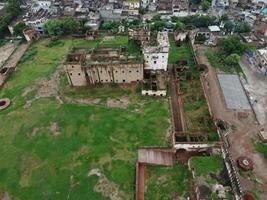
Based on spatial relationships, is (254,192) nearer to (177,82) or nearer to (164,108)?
(164,108)

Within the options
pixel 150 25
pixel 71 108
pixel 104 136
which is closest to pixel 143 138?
pixel 104 136

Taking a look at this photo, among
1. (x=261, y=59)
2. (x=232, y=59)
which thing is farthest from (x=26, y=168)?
(x=261, y=59)

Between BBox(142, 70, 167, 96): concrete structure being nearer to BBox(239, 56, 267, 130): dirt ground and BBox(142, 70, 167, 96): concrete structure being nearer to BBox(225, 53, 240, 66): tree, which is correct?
BBox(225, 53, 240, 66): tree

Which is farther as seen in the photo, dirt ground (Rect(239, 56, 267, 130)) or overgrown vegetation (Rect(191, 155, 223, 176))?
dirt ground (Rect(239, 56, 267, 130))

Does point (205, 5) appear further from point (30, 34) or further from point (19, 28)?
point (19, 28)

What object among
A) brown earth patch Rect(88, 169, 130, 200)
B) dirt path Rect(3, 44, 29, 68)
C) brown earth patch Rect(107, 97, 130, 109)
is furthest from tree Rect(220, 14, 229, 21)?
brown earth patch Rect(88, 169, 130, 200)
